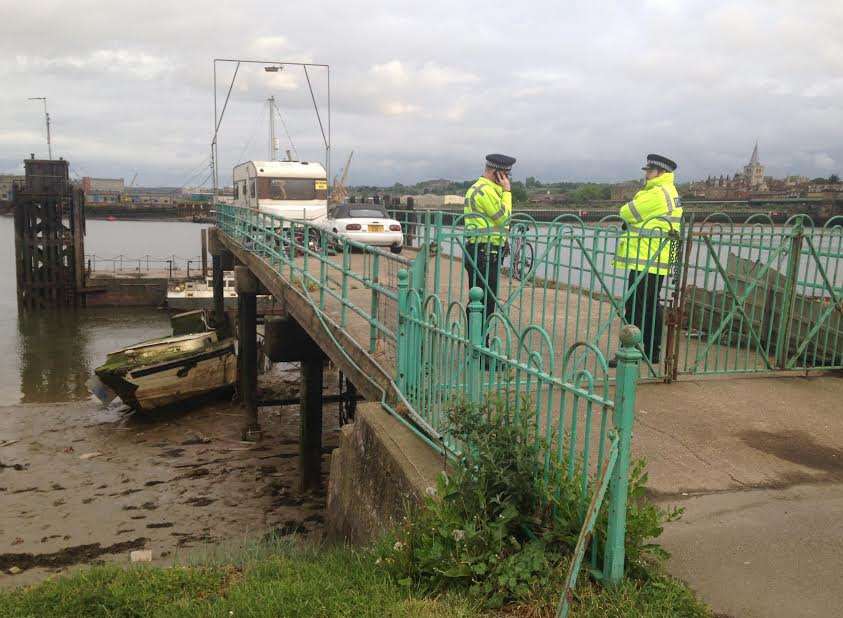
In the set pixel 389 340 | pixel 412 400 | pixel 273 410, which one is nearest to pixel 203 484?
pixel 273 410

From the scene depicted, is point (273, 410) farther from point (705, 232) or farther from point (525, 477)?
point (525, 477)

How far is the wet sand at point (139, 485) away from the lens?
33.3 ft

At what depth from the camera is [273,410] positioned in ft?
59.4

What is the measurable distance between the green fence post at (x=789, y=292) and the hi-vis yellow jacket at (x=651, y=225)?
1065mm

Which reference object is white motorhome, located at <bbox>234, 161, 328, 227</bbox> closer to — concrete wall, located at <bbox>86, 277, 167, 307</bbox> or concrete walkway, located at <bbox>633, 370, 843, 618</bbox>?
concrete wall, located at <bbox>86, 277, 167, 307</bbox>

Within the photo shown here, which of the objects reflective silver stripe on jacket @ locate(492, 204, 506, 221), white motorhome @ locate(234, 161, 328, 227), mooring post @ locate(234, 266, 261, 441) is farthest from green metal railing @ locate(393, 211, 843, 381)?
white motorhome @ locate(234, 161, 328, 227)

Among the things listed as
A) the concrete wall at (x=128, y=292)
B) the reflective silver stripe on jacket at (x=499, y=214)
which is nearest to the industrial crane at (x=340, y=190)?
the concrete wall at (x=128, y=292)

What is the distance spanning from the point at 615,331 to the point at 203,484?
8.09 metres

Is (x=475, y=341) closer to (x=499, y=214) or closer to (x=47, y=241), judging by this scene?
(x=499, y=214)

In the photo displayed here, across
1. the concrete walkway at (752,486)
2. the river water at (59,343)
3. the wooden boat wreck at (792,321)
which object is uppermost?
the wooden boat wreck at (792,321)

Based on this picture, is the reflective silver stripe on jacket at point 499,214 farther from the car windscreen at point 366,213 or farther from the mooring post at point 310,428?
the car windscreen at point 366,213

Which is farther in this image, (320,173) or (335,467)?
(320,173)

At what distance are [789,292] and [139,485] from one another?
1080 centimetres

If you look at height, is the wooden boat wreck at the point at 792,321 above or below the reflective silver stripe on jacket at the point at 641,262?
below
